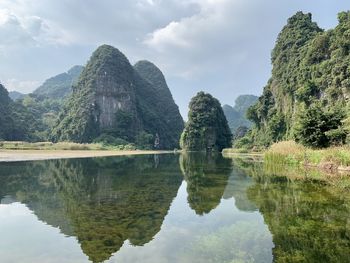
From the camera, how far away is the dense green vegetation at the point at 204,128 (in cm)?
11706

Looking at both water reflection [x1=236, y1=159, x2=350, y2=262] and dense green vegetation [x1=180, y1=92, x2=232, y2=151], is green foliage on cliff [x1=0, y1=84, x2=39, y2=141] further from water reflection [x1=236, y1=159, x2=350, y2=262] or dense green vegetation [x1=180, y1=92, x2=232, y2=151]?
water reflection [x1=236, y1=159, x2=350, y2=262]

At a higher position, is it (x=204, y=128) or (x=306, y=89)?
(x=306, y=89)

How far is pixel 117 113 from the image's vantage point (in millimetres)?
162750

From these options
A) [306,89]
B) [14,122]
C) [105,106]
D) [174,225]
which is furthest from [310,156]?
[105,106]

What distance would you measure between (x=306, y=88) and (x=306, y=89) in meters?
0.22

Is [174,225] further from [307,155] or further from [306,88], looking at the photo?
[306,88]

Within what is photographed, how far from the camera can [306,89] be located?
68125 millimetres

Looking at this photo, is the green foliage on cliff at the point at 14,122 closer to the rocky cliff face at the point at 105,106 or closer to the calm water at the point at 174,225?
the rocky cliff face at the point at 105,106

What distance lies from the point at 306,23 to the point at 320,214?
94.2 m

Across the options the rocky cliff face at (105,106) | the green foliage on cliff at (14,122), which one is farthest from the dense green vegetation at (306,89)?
the green foliage on cliff at (14,122)

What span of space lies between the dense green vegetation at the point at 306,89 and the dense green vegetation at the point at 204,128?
13.6 m

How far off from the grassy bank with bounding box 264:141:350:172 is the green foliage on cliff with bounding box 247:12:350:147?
126cm

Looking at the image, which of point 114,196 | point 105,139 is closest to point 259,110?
point 105,139

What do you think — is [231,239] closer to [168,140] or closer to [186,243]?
[186,243]
